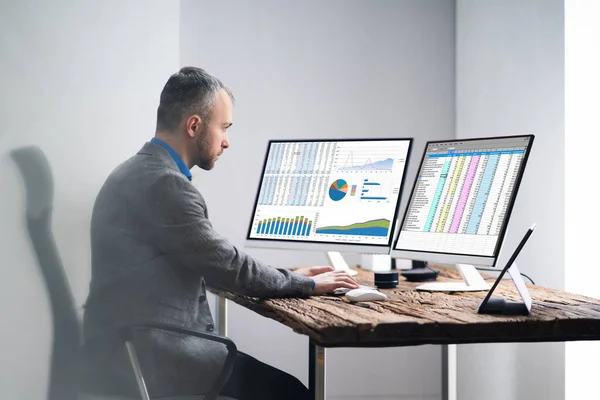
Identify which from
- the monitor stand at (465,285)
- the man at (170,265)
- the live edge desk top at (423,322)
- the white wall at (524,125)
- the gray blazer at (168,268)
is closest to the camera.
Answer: the live edge desk top at (423,322)

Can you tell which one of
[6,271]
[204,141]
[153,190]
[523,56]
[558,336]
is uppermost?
[523,56]

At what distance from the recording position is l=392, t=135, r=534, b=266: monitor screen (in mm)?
1858

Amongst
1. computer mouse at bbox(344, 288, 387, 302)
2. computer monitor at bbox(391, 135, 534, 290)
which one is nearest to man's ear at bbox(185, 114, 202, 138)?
computer mouse at bbox(344, 288, 387, 302)

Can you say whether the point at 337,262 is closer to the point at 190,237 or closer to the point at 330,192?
the point at 330,192

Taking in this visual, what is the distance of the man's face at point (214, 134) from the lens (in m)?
1.91

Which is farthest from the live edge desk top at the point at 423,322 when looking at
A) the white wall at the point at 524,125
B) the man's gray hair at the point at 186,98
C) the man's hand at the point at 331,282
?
the white wall at the point at 524,125

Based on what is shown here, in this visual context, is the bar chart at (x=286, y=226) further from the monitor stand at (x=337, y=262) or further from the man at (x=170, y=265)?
the man at (x=170, y=265)

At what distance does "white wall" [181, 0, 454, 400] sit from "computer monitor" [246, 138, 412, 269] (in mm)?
983

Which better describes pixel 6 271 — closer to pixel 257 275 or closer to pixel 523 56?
pixel 257 275

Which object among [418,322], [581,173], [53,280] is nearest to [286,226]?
[418,322]

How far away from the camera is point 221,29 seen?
3.34 metres

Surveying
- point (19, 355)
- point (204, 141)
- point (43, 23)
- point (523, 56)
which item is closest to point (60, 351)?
A: point (19, 355)

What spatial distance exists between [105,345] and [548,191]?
1.97 metres

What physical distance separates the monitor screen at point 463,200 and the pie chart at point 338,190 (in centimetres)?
23
